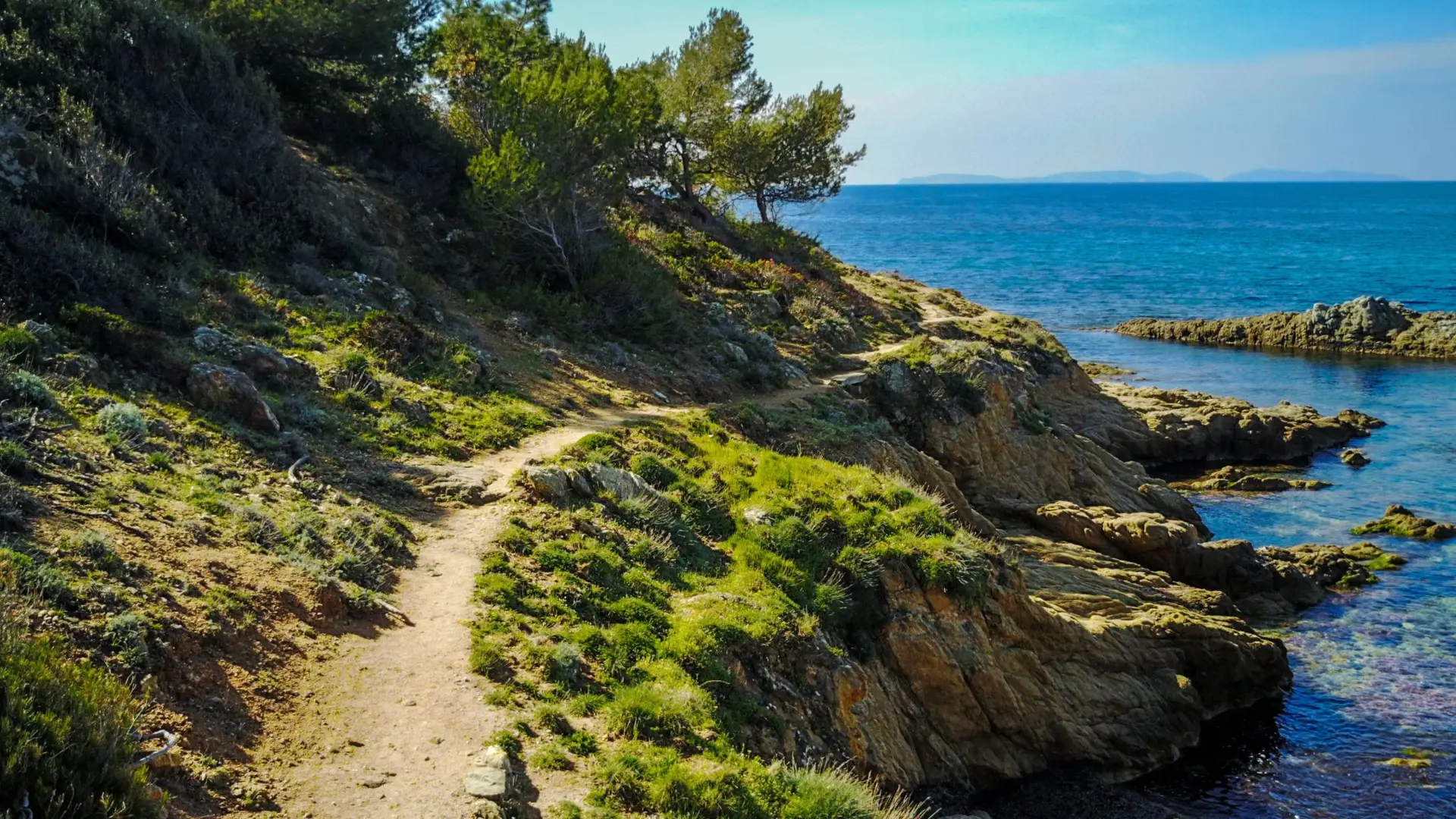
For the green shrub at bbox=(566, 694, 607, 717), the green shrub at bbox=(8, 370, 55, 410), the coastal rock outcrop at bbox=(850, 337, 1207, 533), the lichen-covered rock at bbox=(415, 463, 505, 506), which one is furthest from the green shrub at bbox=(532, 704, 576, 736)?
the coastal rock outcrop at bbox=(850, 337, 1207, 533)

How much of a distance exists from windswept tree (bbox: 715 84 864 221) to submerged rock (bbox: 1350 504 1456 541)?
25.5 metres

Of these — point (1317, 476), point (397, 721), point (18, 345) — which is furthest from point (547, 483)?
point (1317, 476)

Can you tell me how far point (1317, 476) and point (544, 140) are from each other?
102 ft

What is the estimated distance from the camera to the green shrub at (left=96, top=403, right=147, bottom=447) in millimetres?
13156

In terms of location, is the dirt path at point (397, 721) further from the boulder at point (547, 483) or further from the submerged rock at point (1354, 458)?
the submerged rock at point (1354, 458)

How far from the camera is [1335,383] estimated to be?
55062 mm

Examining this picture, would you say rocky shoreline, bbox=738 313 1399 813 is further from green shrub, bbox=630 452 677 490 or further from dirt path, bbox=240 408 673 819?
green shrub, bbox=630 452 677 490

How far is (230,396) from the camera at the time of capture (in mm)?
15633

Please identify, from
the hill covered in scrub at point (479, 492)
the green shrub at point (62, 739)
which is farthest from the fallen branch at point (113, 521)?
the green shrub at point (62, 739)

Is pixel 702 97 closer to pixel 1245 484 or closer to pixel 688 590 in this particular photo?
pixel 1245 484

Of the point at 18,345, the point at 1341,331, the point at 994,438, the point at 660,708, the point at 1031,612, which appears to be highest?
the point at 18,345

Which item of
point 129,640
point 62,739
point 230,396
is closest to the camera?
point 62,739

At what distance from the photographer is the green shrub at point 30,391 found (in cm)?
1270

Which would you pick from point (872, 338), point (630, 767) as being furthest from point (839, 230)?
point (630, 767)
